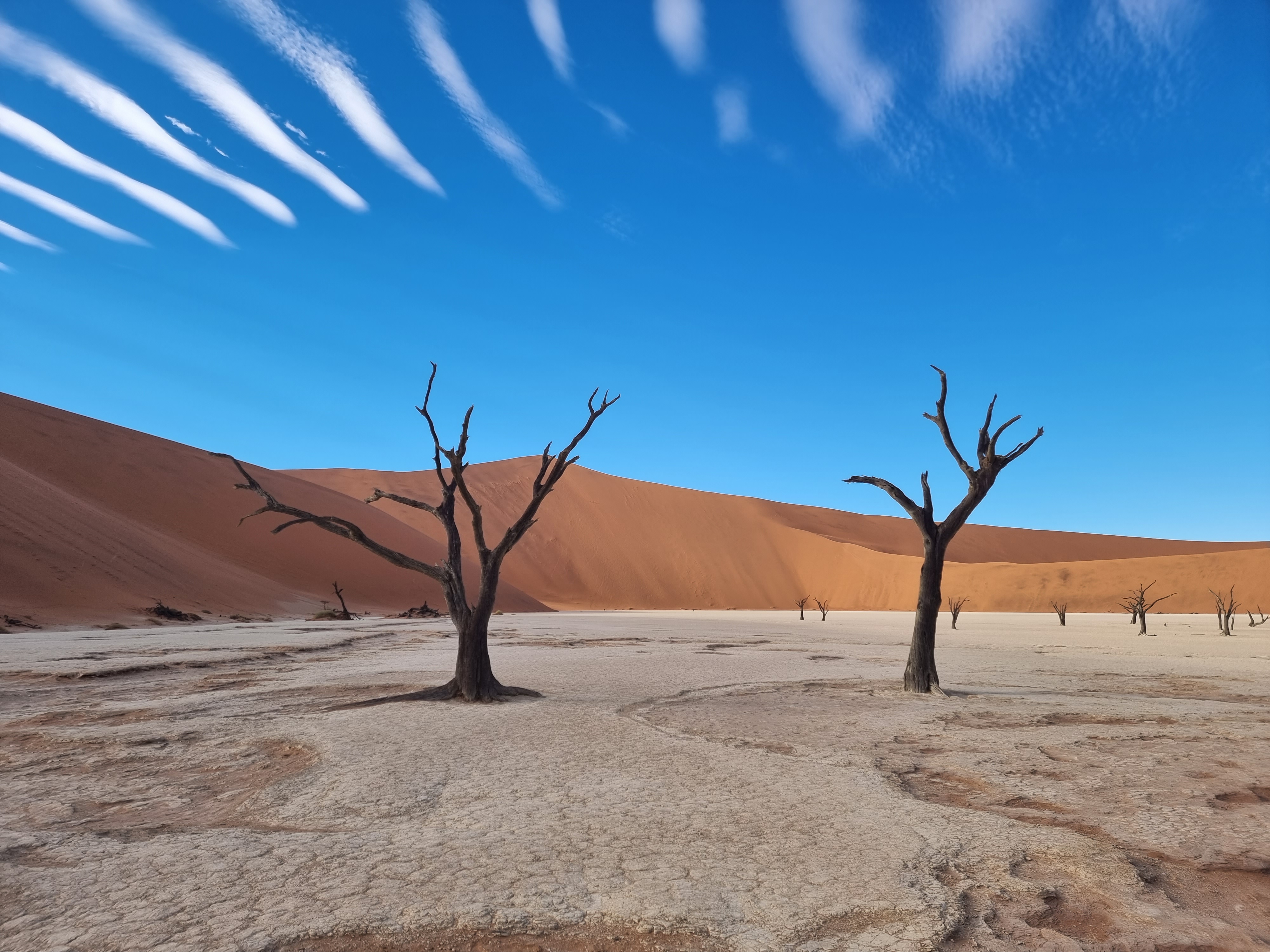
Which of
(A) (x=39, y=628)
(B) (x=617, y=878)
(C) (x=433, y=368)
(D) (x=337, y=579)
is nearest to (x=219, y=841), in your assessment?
(B) (x=617, y=878)

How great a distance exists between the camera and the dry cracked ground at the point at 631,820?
2.89 m

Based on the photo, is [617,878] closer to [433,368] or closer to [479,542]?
[479,542]

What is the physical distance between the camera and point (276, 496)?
47.8m

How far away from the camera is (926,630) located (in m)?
10.2

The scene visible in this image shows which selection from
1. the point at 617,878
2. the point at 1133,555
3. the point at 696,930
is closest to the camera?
the point at 696,930

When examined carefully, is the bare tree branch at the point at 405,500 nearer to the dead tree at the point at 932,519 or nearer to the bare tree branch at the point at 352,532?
the bare tree branch at the point at 352,532

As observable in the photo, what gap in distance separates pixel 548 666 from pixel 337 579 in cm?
3269

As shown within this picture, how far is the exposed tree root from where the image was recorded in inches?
337

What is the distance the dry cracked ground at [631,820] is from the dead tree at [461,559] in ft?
1.41

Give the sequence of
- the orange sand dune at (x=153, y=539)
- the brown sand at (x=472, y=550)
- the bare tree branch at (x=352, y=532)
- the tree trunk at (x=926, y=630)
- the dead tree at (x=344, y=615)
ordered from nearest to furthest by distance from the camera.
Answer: the bare tree branch at (x=352, y=532)
the tree trunk at (x=926, y=630)
the orange sand dune at (x=153, y=539)
the brown sand at (x=472, y=550)
the dead tree at (x=344, y=615)

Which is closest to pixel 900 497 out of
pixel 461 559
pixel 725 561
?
pixel 461 559

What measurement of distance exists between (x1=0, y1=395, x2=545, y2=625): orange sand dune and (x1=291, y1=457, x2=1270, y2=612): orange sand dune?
56.2 feet

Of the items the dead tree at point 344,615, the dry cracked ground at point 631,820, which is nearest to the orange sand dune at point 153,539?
the dead tree at point 344,615

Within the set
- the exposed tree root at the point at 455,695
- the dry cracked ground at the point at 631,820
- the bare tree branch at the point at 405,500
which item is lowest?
the exposed tree root at the point at 455,695
